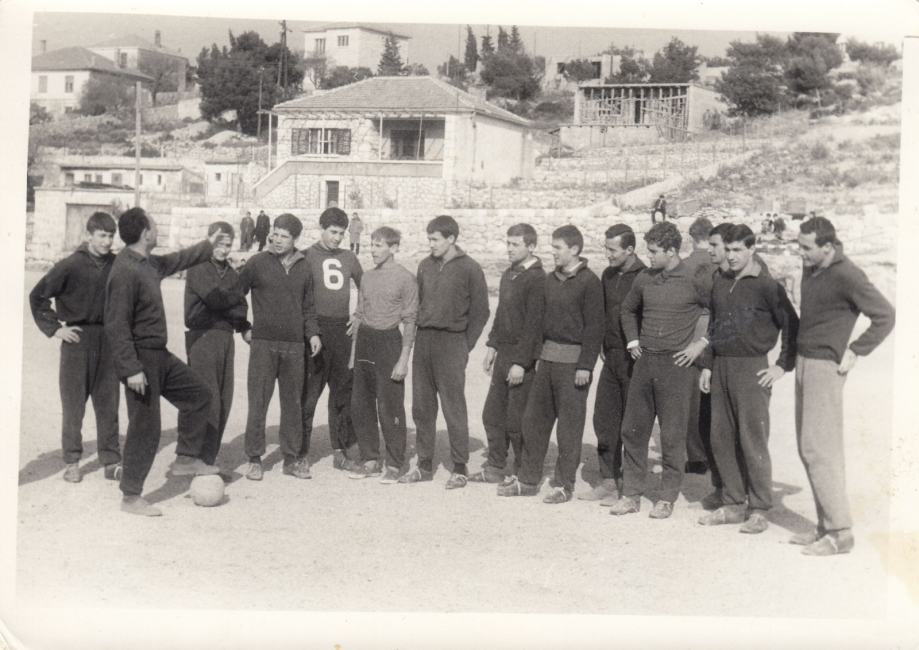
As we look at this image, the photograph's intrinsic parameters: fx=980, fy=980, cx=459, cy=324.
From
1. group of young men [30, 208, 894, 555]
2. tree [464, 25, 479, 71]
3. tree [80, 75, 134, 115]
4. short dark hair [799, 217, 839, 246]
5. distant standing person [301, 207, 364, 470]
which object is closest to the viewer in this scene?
short dark hair [799, 217, 839, 246]

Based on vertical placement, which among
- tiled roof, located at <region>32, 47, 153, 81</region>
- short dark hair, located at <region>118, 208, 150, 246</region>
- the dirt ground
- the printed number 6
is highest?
tiled roof, located at <region>32, 47, 153, 81</region>

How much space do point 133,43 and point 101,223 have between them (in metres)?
1.33

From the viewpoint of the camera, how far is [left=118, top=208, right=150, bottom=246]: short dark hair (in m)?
6.37

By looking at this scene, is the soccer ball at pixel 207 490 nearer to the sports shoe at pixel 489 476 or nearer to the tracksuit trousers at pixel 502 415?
the sports shoe at pixel 489 476

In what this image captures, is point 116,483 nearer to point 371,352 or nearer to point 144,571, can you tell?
point 144,571

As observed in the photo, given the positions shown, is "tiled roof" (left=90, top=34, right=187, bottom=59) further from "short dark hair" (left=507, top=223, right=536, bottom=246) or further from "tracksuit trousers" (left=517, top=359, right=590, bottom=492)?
"tracksuit trousers" (left=517, top=359, right=590, bottom=492)

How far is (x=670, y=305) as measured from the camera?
21.8 ft

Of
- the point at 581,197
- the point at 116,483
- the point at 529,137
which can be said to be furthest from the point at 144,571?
the point at 581,197

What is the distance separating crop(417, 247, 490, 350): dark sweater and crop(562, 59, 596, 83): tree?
182 centimetres

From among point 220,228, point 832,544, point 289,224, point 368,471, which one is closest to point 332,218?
point 289,224

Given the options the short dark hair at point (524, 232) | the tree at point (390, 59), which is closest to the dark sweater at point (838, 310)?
the short dark hair at point (524, 232)

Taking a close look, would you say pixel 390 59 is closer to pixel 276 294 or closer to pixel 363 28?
pixel 363 28

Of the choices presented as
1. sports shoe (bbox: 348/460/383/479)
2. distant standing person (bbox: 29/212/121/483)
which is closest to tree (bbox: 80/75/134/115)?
distant standing person (bbox: 29/212/121/483)

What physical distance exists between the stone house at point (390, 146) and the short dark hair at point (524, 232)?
68.5 inches
